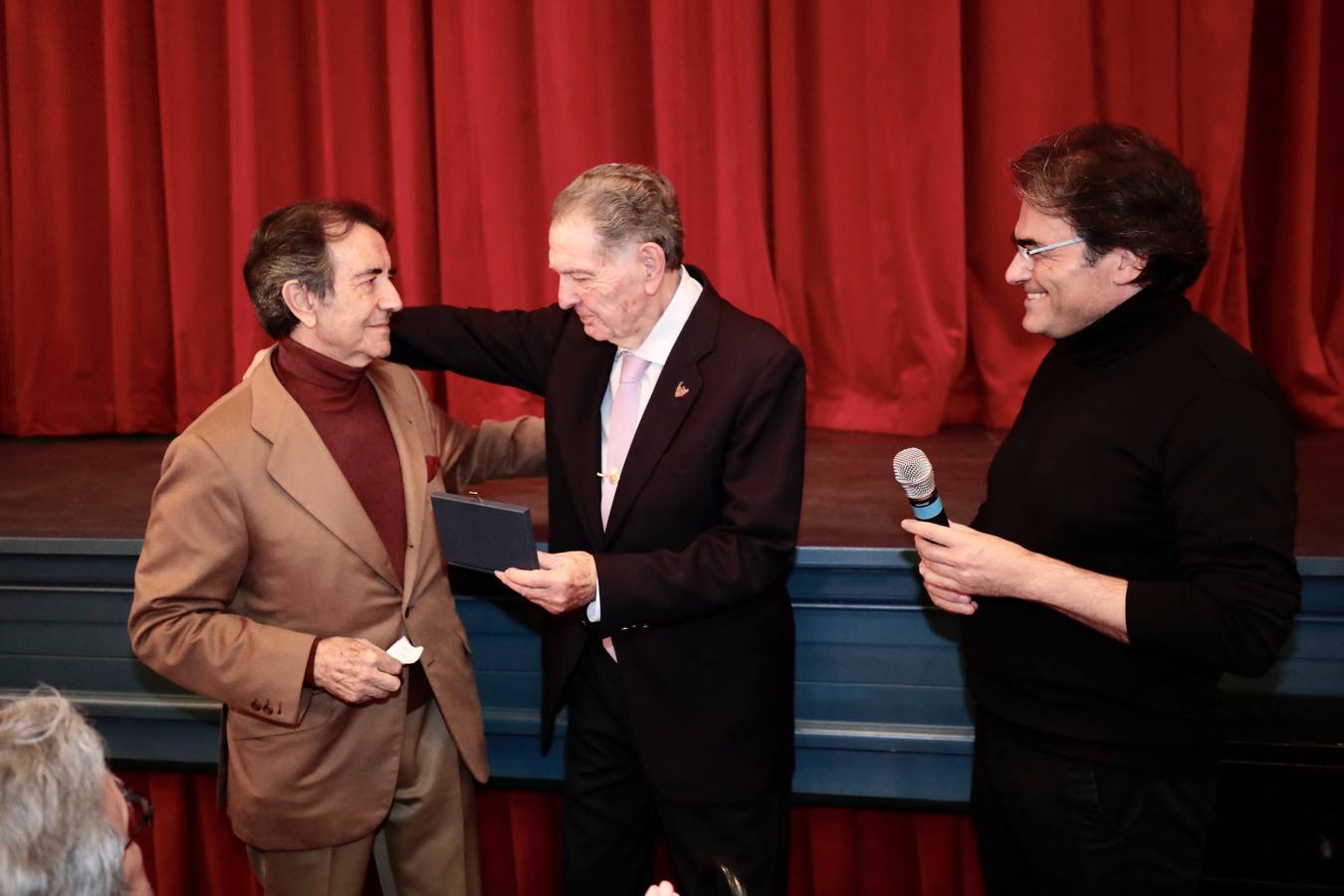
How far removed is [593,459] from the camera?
7.14 feet

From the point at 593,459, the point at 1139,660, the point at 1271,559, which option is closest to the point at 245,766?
the point at 593,459

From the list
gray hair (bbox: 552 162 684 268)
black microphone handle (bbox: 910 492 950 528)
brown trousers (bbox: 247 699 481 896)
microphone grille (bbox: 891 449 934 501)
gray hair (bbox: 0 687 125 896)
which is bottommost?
Answer: brown trousers (bbox: 247 699 481 896)

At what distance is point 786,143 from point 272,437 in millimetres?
2238

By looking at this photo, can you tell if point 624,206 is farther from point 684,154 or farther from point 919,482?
point 684,154

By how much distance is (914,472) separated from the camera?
5.80ft

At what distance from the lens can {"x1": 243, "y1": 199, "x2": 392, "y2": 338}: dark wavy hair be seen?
6.95 feet

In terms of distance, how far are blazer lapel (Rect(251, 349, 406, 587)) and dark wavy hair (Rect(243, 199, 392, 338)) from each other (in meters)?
0.12

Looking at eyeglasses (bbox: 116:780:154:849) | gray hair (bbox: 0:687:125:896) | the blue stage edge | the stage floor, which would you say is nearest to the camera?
gray hair (bbox: 0:687:125:896)

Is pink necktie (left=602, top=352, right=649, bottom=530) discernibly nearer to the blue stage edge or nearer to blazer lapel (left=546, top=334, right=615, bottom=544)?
blazer lapel (left=546, top=334, right=615, bottom=544)

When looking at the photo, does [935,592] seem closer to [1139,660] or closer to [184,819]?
[1139,660]

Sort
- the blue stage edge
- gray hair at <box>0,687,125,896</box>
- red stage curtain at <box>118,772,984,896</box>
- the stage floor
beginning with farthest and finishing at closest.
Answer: red stage curtain at <box>118,772,984,896</box> → the stage floor → the blue stage edge → gray hair at <box>0,687,125,896</box>

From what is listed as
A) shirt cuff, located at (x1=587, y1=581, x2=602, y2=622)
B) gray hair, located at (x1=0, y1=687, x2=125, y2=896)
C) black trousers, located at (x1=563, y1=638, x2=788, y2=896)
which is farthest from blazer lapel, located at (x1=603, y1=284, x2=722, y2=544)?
gray hair, located at (x1=0, y1=687, x2=125, y2=896)

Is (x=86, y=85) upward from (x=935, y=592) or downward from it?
upward

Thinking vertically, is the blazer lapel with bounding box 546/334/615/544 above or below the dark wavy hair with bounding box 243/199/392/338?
below
